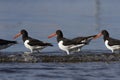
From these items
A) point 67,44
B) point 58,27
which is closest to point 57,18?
point 58,27

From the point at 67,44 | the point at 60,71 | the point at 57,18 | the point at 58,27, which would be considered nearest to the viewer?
the point at 60,71

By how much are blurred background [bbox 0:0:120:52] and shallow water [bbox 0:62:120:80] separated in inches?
166

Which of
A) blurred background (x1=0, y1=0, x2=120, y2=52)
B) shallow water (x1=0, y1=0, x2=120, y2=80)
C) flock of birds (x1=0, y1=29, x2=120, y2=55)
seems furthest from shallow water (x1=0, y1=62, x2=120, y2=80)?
blurred background (x1=0, y1=0, x2=120, y2=52)

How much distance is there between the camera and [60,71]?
848 inches

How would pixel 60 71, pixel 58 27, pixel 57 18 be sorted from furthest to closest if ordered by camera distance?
pixel 57 18 → pixel 58 27 → pixel 60 71

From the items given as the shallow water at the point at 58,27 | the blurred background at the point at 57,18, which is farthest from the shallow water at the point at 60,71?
the blurred background at the point at 57,18

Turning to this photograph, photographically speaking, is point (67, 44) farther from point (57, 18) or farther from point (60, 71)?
point (57, 18)

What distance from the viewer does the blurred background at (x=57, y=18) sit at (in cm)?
3122

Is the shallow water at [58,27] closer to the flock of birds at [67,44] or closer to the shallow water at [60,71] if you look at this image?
the shallow water at [60,71]

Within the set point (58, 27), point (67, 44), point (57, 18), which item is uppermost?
point (57, 18)

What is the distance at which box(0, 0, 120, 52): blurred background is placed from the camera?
31220mm

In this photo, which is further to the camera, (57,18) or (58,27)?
(57,18)

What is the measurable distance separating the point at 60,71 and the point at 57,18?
655 inches

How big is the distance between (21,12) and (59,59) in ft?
60.8
